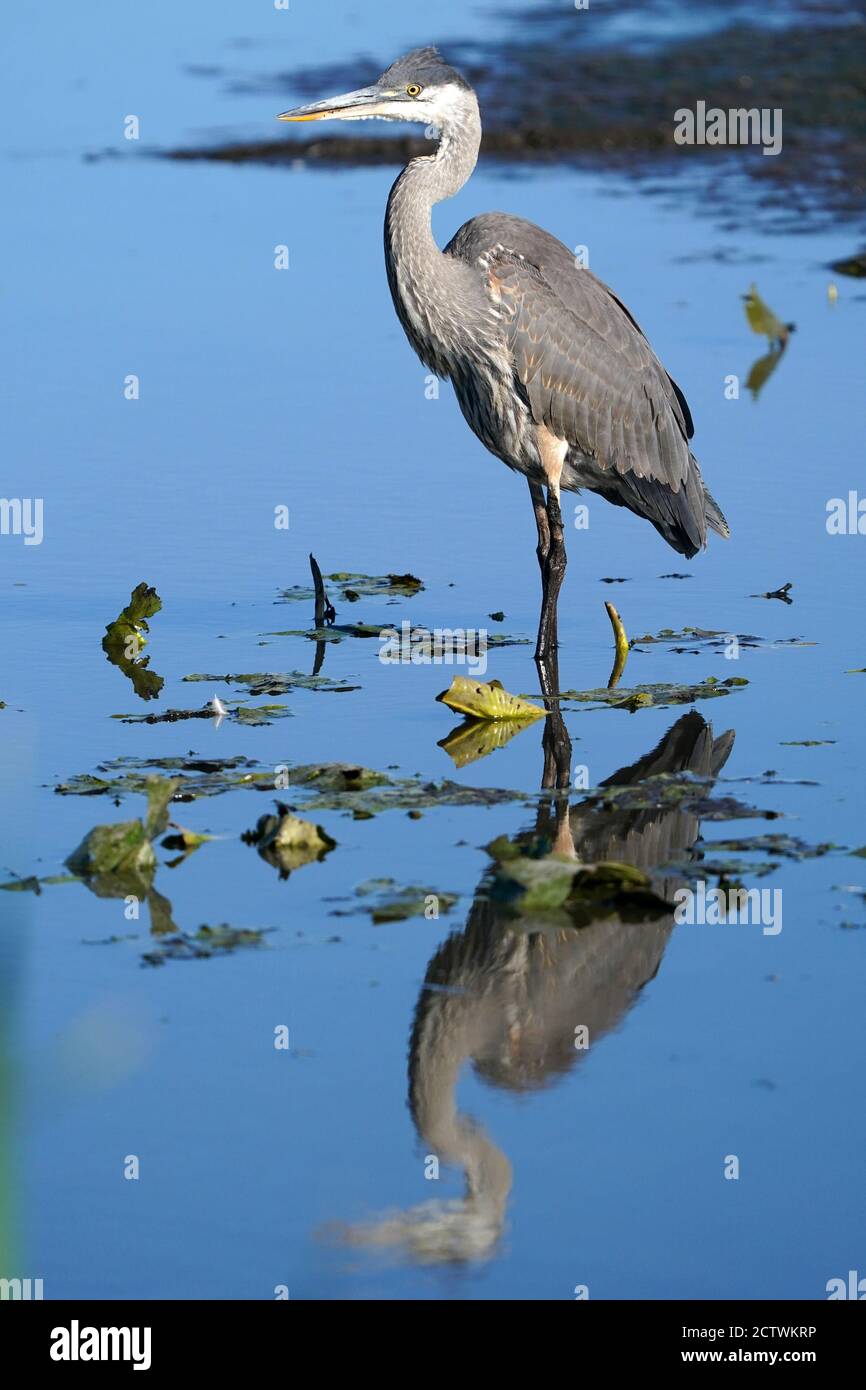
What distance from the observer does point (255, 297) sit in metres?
16.0

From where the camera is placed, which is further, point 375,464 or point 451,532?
point 375,464

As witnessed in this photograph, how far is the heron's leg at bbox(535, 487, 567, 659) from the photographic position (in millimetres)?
9555

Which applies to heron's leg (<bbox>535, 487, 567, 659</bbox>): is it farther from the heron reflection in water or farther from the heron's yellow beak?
the heron reflection in water

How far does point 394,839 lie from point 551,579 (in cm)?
246

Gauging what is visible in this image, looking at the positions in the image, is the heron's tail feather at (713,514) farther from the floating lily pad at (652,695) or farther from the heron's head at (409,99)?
the heron's head at (409,99)

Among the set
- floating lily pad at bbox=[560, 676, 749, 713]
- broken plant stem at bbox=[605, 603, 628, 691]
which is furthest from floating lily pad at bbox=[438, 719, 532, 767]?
broken plant stem at bbox=[605, 603, 628, 691]

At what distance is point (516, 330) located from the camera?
9547mm

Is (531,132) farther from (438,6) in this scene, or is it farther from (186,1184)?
(186,1184)

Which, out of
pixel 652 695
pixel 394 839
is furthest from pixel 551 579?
pixel 394 839

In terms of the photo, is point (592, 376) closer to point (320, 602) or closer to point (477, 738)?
point (320, 602)

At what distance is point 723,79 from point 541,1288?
1889 cm

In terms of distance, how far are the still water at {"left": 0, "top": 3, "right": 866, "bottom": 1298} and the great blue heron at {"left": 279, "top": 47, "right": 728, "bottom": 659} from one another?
2.22ft
